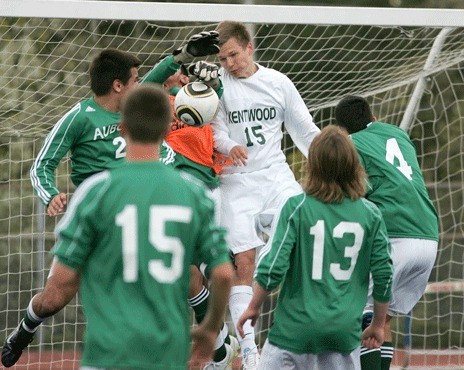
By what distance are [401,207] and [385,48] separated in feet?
10.3

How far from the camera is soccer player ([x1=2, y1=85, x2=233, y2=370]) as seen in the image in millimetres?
3811

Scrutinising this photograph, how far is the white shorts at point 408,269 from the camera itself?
Answer: 6883 mm

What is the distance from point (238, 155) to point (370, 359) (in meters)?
1.41

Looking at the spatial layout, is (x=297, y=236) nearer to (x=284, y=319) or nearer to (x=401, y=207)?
(x=284, y=319)

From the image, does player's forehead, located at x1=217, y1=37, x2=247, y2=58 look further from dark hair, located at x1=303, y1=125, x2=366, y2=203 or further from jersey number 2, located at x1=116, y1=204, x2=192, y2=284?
jersey number 2, located at x1=116, y1=204, x2=192, y2=284

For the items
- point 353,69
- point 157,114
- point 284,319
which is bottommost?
point 284,319

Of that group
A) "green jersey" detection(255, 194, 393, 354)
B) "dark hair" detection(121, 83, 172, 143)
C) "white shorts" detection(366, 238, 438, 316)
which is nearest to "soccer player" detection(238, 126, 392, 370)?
"green jersey" detection(255, 194, 393, 354)

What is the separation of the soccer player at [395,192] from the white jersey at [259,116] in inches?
16.2

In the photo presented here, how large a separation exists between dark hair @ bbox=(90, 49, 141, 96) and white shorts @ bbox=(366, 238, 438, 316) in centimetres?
188

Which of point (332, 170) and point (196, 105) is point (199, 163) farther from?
point (332, 170)

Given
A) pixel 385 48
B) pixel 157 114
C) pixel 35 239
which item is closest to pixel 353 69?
pixel 385 48

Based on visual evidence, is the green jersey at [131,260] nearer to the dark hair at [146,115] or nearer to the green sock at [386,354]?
the dark hair at [146,115]

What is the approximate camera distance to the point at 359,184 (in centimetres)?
514

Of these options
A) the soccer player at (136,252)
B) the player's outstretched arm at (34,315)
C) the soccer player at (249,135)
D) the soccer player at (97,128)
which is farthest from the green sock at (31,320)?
the soccer player at (136,252)
